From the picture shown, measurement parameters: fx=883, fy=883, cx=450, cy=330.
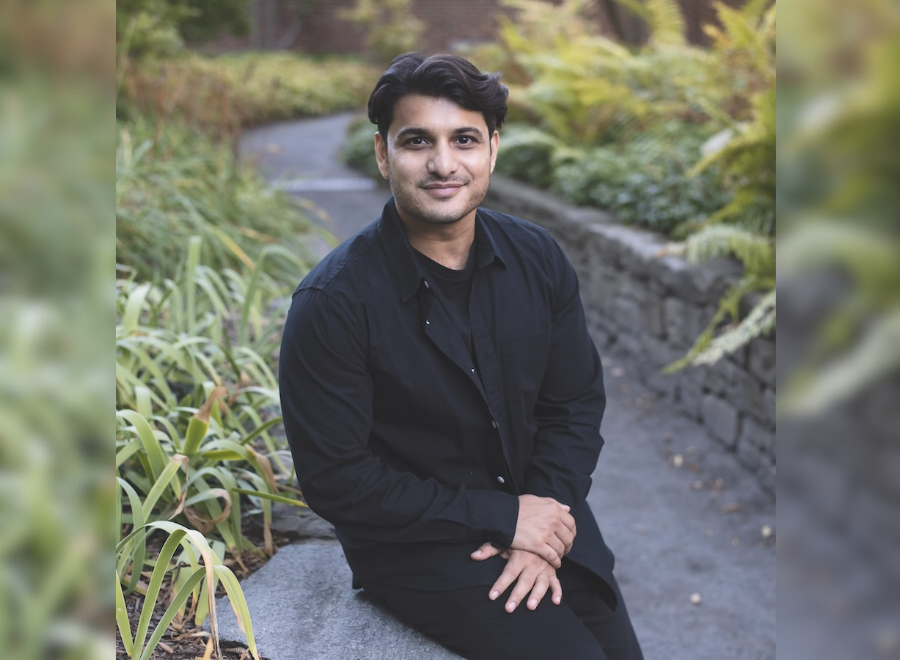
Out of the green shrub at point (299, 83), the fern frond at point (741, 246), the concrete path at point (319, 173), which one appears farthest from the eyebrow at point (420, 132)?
the green shrub at point (299, 83)

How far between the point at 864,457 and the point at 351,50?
70.9 feet

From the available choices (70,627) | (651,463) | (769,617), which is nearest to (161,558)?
(70,627)

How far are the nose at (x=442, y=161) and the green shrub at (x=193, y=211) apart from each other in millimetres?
2166

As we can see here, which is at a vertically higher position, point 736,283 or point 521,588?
point 736,283

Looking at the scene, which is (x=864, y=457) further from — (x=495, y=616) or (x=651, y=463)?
(x=651, y=463)

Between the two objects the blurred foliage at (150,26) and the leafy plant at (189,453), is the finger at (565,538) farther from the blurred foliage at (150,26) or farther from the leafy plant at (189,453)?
the blurred foliage at (150,26)

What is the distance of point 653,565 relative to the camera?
3.24m

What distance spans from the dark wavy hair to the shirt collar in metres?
0.21

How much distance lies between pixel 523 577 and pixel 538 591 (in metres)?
0.04

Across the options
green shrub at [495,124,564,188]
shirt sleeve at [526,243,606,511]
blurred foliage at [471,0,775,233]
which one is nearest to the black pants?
shirt sleeve at [526,243,606,511]

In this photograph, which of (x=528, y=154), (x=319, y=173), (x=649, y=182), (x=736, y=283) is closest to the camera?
(x=736, y=283)

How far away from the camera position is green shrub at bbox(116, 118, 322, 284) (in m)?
4.14

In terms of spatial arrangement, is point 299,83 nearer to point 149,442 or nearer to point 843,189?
point 149,442

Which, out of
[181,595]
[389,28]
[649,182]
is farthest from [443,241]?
[389,28]
